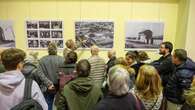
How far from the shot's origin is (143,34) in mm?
5625

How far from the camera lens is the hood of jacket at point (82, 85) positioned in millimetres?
2541

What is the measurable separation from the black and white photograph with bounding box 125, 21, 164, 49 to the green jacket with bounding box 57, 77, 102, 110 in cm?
320

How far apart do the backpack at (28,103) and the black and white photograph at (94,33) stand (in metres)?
3.68

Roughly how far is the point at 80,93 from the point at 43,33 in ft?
11.1

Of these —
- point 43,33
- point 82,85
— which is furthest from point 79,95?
point 43,33

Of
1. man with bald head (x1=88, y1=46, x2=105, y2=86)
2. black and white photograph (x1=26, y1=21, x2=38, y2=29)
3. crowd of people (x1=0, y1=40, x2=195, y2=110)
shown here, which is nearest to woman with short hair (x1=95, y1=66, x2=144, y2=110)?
crowd of people (x1=0, y1=40, x2=195, y2=110)

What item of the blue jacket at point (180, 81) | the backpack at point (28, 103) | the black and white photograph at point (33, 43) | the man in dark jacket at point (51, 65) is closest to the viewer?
the backpack at point (28, 103)

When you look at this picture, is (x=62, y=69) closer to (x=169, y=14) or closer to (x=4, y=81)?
(x=4, y=81)

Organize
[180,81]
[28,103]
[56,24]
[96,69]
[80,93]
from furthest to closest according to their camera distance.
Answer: [56,24] < [96,69] < [180,81] < [80,93] < [28,103]

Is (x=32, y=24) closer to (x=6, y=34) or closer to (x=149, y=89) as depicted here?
(x=6, y=34)

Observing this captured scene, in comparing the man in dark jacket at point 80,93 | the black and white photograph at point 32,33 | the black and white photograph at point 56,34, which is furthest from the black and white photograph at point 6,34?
the man in dark jacket at point 80,93

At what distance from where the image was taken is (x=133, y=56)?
3996 millimetres

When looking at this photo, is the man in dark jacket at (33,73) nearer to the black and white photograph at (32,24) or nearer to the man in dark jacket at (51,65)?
the man in dark jacket at (51,65)

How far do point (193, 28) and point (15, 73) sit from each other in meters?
4.04
